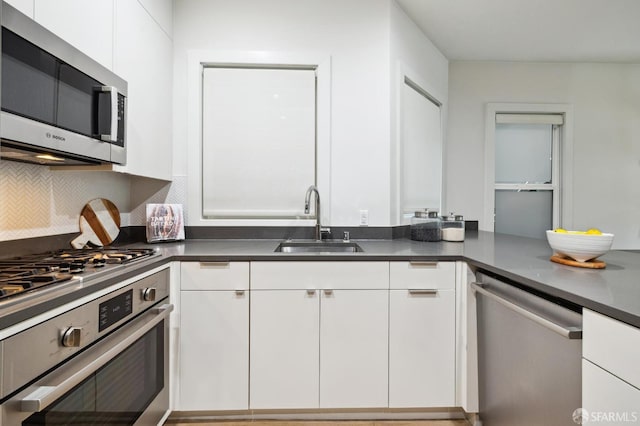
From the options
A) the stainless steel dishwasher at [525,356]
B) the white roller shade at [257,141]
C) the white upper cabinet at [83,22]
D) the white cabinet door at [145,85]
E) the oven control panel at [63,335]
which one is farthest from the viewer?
the white roller shade at [257,141]

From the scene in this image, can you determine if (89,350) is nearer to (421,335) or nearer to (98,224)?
(98,224)

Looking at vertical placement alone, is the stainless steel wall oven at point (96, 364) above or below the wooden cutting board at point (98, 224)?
below

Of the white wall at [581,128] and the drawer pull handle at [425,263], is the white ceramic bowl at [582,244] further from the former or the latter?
the white wall at [581,128]

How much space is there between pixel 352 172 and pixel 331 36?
909 millimetres

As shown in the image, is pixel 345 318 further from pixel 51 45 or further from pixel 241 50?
pixel 241 50

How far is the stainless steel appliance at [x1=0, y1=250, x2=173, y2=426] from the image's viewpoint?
2.71ft

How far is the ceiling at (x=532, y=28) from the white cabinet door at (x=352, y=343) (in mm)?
1954

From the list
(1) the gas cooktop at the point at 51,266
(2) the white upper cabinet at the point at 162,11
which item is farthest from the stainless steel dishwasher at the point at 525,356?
(2) the white upper cabinet at the point at 162,11

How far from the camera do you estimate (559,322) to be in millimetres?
1086

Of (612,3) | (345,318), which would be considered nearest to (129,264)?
(345,318)

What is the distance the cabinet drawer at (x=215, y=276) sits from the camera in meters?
1.72

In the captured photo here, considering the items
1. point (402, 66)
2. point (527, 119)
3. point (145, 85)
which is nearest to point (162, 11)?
point (145, 85)

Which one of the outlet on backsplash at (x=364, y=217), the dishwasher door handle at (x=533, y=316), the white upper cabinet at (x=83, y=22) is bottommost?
the dishwasher door handle at (x=533, y=316)

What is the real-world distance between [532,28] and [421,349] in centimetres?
242
